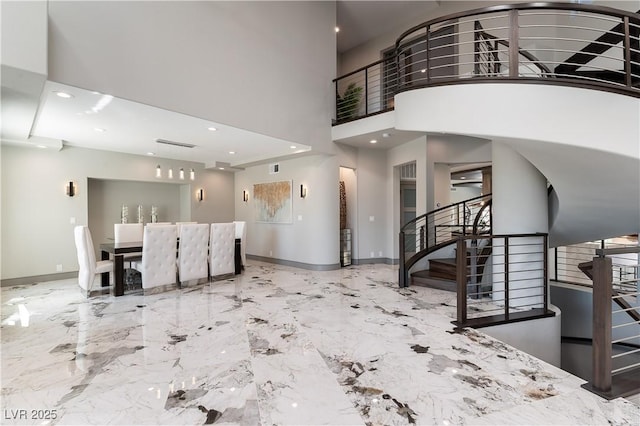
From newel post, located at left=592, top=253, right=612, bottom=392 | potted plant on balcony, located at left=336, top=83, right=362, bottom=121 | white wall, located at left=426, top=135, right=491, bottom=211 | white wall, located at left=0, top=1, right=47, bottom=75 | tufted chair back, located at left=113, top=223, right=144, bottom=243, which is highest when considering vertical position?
potted plant on balcony, located at left=336, top=83, right=362, bottom=121

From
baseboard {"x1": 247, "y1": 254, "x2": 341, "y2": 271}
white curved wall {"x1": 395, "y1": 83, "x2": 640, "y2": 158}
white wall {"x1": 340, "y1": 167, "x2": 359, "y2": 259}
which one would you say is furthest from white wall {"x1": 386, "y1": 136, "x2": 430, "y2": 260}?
white curved wall {"x1": 395, "y1": 83, "x2": 640, "y2": 158}

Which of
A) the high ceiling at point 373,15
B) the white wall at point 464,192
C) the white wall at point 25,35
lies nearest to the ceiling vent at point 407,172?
the high ceiling at point 373,15

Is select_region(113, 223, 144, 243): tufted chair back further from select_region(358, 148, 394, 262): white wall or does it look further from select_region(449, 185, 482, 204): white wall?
select_region(449, 185, 482, 204): white wall

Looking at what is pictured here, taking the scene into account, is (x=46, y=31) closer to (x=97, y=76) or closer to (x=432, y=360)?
(x=97, y=76)

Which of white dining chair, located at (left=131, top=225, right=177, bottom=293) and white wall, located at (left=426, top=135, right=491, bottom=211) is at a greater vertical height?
white wall, located at (left=426, top=135, right=491, bottom=211)

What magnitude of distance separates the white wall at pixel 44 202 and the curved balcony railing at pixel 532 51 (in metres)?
5.64

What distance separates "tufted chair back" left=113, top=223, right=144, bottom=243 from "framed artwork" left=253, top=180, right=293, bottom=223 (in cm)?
301

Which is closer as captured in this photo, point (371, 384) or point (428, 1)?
point (371, 384)

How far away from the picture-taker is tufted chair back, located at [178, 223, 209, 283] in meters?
5.39

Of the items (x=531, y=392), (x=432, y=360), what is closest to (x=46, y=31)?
(x=432, y=360)

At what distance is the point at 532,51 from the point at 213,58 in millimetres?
4476

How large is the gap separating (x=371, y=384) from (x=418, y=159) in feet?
17.1

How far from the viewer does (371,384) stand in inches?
92.0

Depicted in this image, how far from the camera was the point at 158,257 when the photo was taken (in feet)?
16.6
